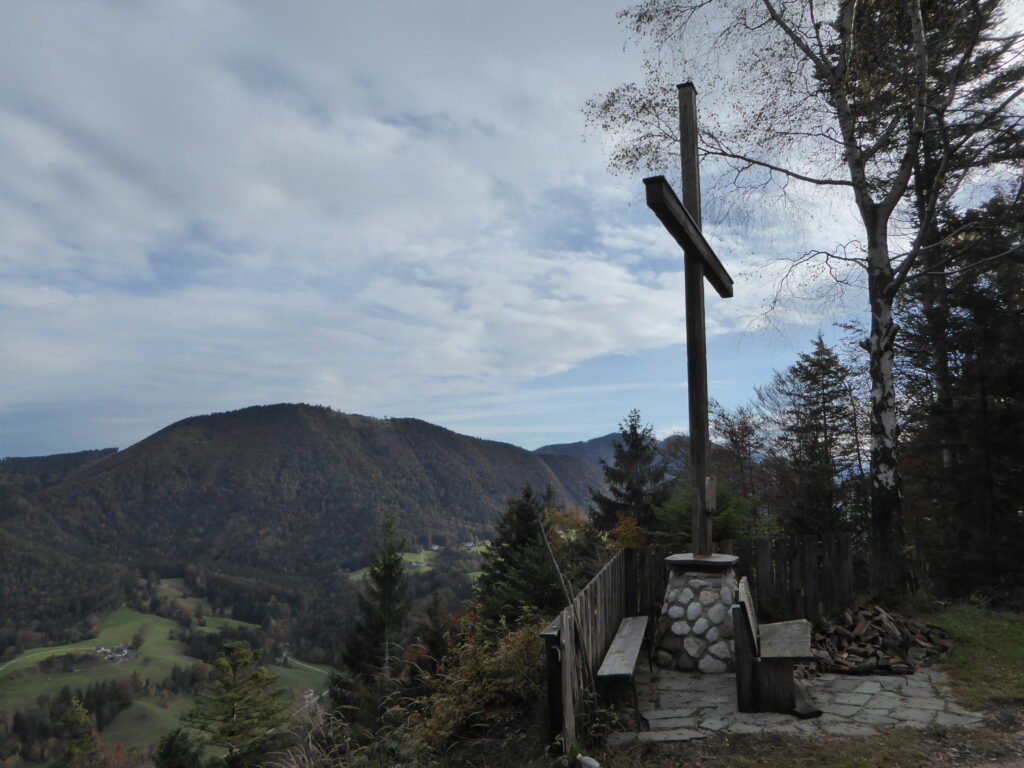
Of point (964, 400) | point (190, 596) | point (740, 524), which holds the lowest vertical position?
point (190, 596)

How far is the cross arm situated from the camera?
480 centimetres

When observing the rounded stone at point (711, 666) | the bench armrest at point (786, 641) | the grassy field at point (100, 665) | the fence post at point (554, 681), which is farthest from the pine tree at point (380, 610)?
the grassy field at point (100, 665)

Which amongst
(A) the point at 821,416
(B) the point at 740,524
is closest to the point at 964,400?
(B) the point at 740,524

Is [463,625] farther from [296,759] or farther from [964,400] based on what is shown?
[964,400]

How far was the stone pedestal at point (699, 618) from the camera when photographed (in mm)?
5703

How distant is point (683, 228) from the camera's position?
559 centimetres

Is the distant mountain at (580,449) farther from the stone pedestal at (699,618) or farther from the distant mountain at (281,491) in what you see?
the stone pedestal at (699,618)

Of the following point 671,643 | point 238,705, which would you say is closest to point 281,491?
point 238,705

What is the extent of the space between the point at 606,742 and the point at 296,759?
98.5 inches

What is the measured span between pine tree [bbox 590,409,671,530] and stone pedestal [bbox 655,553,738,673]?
1831 centimetres

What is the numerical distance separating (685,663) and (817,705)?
1.24 meters

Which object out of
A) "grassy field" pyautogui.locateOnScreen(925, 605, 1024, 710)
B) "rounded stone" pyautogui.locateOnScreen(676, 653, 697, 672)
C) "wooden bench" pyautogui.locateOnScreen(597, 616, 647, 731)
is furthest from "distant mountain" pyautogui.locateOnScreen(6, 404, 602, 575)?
"rounded stone" pyautogui.locateOnScreen(676, 653, 697, 672)

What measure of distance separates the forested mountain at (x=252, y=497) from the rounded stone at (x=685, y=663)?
105 metres

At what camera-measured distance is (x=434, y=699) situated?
16.5 feet
